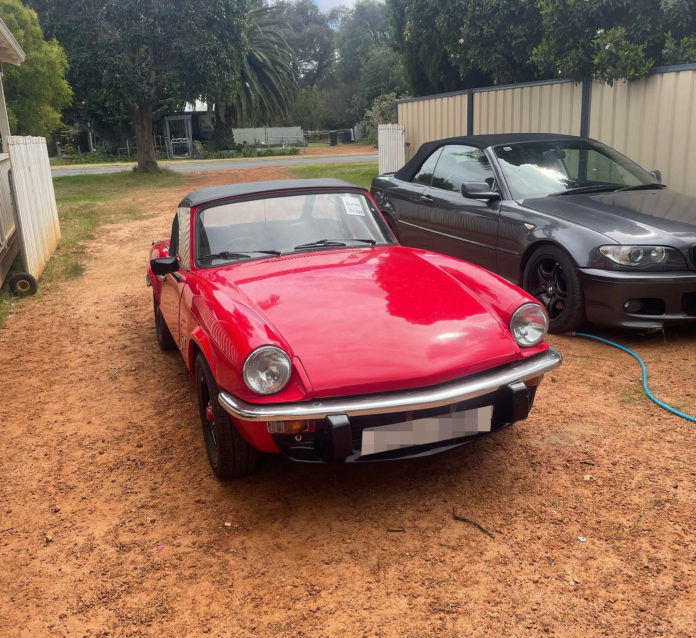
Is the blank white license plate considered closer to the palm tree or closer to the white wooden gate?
the white wooden gate

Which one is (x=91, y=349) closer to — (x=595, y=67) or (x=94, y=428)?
(x=94, y=428)

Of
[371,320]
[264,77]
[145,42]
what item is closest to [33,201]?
[371,320]

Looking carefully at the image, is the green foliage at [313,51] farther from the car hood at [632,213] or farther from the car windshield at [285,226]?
the car windshield at [285,226]

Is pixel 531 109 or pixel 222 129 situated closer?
pixel 531 109

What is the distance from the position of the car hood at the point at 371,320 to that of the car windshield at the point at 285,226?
0.20 metres

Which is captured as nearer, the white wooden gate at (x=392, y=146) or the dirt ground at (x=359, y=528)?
the dirt ground at (x=359, y=528)

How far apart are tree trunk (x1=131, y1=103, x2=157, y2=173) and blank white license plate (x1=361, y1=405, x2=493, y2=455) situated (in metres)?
23.6

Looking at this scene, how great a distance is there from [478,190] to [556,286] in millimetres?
1115

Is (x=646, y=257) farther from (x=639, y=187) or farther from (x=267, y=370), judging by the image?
(x=267, y=370)

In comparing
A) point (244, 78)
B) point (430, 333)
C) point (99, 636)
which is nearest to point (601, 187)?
point (430, 333)

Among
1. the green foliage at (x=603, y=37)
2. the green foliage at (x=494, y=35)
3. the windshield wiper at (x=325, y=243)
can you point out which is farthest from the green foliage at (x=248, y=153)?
the windshield wiper at (x=325, y=243)

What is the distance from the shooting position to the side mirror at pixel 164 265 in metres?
4.12

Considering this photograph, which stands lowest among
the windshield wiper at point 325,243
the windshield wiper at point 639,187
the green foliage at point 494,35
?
the windshield wiper at point 325,243

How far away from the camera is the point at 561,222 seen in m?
5.42
